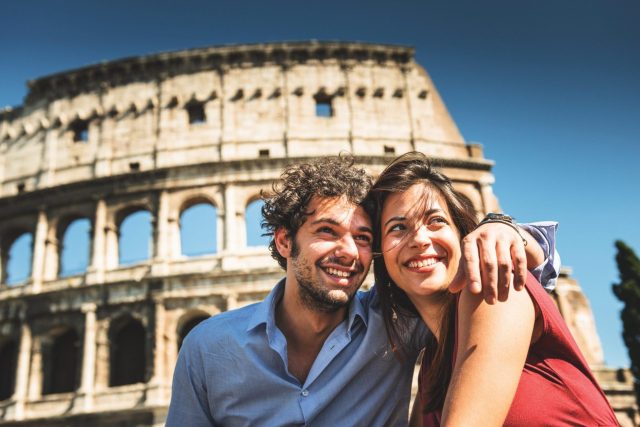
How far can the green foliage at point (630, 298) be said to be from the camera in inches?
655

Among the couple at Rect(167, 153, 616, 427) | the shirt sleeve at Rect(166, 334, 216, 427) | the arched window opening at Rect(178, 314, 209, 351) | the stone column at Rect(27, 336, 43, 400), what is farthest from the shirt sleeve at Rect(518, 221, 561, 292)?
the stone column at Rect(27, 336, 43, 400)

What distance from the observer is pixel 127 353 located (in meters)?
17.1

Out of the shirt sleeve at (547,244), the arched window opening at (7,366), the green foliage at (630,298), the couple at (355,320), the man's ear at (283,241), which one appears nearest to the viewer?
the couple at (355,320)

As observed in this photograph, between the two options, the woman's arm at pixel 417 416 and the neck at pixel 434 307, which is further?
the woman's arm at pixel 417 416

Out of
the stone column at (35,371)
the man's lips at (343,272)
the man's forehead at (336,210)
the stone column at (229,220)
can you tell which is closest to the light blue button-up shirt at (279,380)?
the man's lips at (343,272)

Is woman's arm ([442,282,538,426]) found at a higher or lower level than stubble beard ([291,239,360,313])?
lower

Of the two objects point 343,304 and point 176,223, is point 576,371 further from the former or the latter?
point 176,223

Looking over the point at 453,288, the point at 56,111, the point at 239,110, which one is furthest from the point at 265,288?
the point at 453,288

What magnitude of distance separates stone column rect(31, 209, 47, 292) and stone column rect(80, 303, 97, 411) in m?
2.59

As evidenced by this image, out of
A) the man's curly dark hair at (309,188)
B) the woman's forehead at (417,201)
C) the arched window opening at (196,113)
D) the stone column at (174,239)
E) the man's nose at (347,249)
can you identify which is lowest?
the man's nose at (347,249)

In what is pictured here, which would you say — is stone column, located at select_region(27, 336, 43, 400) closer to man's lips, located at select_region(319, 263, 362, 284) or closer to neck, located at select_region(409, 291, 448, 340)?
man's lips, located at select_region(319, 263, 362, 284)

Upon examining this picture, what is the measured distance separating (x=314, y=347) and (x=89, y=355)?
52.3 feet

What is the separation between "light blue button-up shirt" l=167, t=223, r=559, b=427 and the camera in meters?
2.81

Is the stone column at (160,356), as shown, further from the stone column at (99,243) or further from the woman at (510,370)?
the woman at (510,370)
